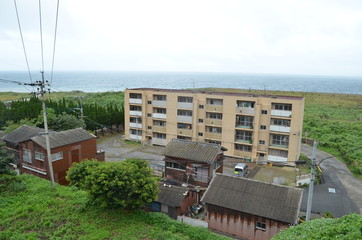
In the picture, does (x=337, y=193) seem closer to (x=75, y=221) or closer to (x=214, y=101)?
(x=214, y=101)

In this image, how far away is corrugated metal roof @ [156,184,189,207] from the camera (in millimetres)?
18516

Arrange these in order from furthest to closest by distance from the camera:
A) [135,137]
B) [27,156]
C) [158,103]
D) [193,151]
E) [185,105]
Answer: [135,137] < [158,103] < [185,105] < [27,156] < [193,151]

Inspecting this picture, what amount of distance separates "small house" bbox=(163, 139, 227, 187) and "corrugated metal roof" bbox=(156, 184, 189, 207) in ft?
11.9

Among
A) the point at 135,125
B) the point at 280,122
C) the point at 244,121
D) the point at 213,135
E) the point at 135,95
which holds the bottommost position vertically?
the point at 213,135

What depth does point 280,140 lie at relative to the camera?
32.1 metres

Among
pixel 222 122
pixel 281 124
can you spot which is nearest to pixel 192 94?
pixel 222 122

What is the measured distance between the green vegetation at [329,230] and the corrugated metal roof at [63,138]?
1925 centimetres

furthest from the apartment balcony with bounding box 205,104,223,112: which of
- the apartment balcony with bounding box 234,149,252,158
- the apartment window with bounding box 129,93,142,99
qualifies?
the apartment window with bounding box 129,93,142,99

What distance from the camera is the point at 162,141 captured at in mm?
39031

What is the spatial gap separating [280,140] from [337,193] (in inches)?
352

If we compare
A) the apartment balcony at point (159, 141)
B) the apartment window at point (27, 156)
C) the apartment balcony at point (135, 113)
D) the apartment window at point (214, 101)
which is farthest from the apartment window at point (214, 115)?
the apartment window at point (27, 156)

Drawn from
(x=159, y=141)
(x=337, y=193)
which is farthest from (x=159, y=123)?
(x=337, y=193)

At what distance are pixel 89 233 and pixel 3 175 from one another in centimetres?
1052

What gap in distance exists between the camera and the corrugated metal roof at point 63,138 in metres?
22.7
